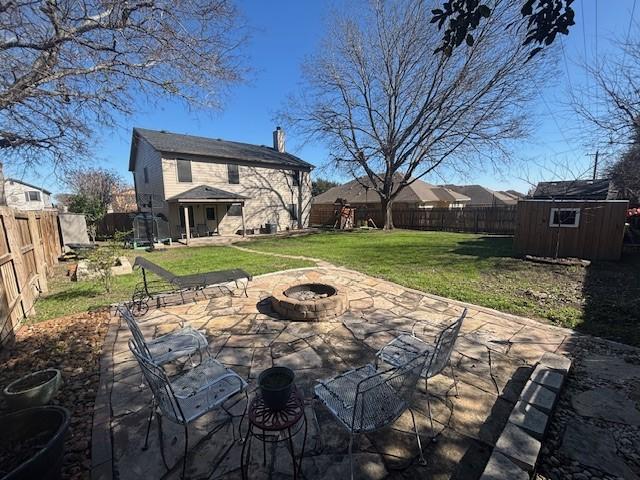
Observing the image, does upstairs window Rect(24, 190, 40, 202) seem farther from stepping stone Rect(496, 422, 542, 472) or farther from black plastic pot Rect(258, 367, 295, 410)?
stepping stone Rect(496, 422, 542, 472)

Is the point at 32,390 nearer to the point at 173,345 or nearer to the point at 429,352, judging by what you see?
the point at 173,345

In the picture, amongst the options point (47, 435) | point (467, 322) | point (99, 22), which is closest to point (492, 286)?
point (467, 322)

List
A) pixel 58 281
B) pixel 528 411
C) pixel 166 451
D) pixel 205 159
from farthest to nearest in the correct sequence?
pixel 205 159 → pixel 58 281 → pixel 528 411 → pixel 166 451

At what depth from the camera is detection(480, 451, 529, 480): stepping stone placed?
5.99 feet

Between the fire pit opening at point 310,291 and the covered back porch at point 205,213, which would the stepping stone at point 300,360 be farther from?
the covered back porch at point 205,213

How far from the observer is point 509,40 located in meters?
13.0

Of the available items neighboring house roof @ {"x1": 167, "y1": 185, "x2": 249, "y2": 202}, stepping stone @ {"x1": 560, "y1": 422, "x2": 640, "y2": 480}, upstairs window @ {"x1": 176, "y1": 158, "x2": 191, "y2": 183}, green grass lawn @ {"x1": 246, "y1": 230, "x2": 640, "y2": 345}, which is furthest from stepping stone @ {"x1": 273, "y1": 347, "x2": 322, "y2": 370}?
upstairs window @ {"x1": 176, "y1": 158, "x2": 191, "y2": 183}

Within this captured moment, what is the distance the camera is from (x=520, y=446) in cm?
205

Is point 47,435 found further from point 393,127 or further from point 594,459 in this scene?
point 393,127

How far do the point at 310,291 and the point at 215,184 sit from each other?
15291mm

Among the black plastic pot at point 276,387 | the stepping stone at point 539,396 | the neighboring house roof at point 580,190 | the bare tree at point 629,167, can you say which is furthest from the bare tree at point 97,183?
the bare tree at point 629,167

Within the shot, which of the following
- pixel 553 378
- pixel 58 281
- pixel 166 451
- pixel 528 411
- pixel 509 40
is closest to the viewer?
pixel 166 451

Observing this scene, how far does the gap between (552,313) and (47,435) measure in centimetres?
665

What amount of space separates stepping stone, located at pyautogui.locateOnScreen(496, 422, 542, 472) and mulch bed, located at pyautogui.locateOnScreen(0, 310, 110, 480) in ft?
9.87
